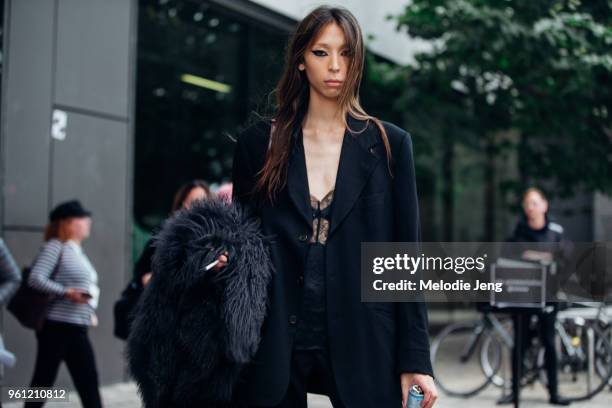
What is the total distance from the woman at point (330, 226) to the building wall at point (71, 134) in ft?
17.7

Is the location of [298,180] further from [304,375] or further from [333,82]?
[304,375]

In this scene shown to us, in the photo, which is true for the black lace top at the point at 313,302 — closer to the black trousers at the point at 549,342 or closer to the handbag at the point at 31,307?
the handbag at the point at 31,307

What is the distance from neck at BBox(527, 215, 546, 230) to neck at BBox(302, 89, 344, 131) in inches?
265

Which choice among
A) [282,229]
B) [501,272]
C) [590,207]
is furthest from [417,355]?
[590,207]

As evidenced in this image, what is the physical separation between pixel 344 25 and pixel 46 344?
13.9ft

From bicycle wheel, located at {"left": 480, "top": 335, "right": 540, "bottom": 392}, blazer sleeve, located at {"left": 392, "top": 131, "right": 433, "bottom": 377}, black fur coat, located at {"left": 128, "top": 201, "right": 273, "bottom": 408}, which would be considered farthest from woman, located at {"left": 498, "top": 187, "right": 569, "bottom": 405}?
black fur coat, located at {"left": 128, "top": 201, "right": 273, "bottom": 408}

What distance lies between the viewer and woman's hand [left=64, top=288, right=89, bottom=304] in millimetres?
6230

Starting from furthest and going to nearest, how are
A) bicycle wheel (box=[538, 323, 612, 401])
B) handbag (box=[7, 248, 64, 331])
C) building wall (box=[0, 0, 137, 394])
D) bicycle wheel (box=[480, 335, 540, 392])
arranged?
bicycle wheel (box=[480, 335, 540, 392]), bicycle wheel (box=[538, 323, 612, 401]), building wall (box=[0, 0, 137, 394]), handbag (box=[7, 248, 64, 331])

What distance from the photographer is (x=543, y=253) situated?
8.97 metres

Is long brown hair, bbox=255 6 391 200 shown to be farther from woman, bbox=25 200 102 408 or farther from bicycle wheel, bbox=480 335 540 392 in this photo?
bicycle wheel, bbox=480 335 540 392

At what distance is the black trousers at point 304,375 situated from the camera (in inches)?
104

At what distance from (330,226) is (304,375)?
1.46ft

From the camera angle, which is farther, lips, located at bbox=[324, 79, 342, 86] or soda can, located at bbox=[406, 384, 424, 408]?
lips, located at bbox=[324, 79, 342, 86]

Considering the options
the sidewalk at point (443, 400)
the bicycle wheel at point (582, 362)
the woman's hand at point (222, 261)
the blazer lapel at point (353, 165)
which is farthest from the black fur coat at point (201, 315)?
the bicycle wheel at point (582, 362)
